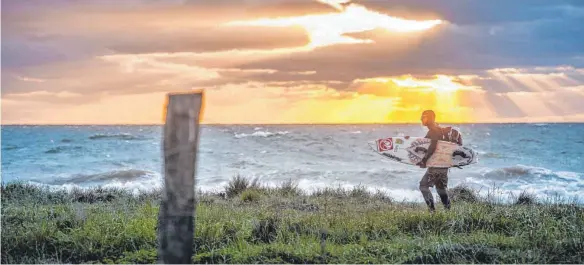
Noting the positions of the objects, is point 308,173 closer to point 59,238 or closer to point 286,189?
point 286,189

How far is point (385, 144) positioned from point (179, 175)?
781 cm

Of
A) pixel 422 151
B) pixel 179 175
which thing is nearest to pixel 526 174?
pixel 422 151

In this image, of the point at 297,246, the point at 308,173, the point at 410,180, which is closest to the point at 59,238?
the point at 297,246

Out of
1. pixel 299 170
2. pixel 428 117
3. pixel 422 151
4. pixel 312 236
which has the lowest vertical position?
pixel 299 170

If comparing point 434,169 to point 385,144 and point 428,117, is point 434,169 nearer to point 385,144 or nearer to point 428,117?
point 428,117

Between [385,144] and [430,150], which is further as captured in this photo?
[385,144]

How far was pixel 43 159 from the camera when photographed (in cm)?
3612

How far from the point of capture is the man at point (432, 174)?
36.8 feet

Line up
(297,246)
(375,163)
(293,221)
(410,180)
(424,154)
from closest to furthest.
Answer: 1. (297,246)
2. (293,221)
3. (424,154)
4. (410,180)
5. (375,163)

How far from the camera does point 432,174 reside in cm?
1134

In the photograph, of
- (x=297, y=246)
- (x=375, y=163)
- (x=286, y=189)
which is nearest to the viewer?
(x=297, y=246)

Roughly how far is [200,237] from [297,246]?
1384 mm

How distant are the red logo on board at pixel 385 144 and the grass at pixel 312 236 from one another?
2279 millimetres

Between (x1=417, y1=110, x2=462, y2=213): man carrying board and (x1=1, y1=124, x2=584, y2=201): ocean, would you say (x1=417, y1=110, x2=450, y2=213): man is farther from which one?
(x1=1, y1=124, x2=584, y2=201): ocean
